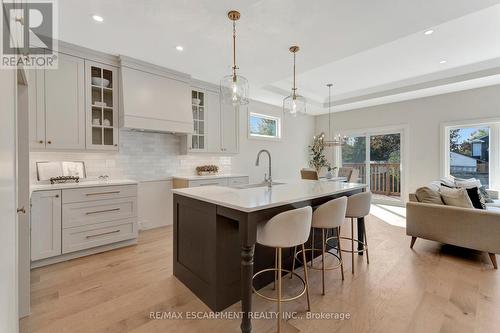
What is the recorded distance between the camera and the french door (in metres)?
5.88

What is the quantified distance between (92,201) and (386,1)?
3850mm

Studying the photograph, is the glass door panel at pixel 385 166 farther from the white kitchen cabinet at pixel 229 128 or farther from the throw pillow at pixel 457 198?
the white kitchen cabinet at pixel 229 128

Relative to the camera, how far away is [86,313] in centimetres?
182

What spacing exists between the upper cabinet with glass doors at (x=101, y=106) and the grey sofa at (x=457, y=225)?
4311 millimetres

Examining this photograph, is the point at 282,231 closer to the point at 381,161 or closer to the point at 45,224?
the point at 45,224

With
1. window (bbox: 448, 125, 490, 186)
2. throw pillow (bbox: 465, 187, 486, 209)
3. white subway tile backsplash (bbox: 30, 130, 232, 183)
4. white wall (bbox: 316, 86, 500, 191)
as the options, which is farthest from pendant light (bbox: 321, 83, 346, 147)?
white subway tile backsplash (bbox: 30, 130, 232, 183)

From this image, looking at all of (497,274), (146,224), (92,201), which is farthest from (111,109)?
(497,274)

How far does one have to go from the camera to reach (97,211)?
2895 mm

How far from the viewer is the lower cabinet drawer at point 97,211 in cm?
270

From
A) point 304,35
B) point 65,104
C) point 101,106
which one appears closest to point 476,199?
point 304,35

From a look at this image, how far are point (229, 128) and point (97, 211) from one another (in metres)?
2.78

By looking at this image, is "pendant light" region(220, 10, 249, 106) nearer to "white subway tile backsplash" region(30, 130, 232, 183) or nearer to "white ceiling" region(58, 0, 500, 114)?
"white ceiling" region(58, 0, 500, 114)

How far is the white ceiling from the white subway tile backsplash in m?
1.27

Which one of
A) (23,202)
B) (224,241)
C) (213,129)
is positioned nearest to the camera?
(23,202)
